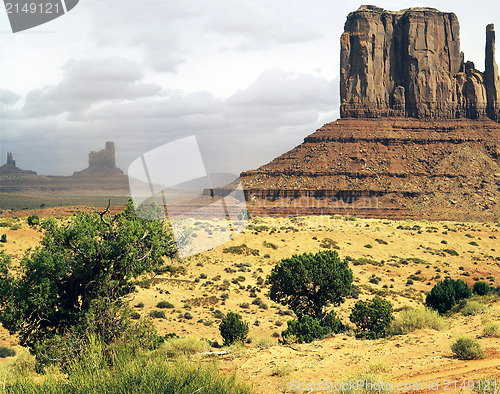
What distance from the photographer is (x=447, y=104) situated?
122 metres

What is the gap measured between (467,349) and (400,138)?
106882 millimetres

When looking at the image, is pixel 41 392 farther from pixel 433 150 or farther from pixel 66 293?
pixel 433 150

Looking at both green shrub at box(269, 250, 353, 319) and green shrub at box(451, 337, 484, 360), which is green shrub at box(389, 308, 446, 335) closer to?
green shrub at box(451, 337, 484, 360)

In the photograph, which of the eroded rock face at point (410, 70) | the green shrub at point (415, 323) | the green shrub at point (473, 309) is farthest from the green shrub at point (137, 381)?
the eroded rock face at point (410, 70)

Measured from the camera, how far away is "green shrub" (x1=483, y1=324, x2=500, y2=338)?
1417 cm

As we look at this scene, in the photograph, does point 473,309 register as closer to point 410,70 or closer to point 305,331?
point 305,331

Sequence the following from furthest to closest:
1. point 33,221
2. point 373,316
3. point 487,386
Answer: point 33,221
point 373,316
point 487,386

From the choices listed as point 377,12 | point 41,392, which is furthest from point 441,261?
point 377,12

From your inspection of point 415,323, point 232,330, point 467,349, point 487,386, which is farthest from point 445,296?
point 487,386

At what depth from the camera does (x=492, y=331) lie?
14.3 m

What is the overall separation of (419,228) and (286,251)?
1302 inches

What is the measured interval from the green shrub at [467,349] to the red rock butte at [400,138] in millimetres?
79786

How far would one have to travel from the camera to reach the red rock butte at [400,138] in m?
98.6

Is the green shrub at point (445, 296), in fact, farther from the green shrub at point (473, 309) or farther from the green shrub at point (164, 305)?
the green shrub at point (164, 305)
